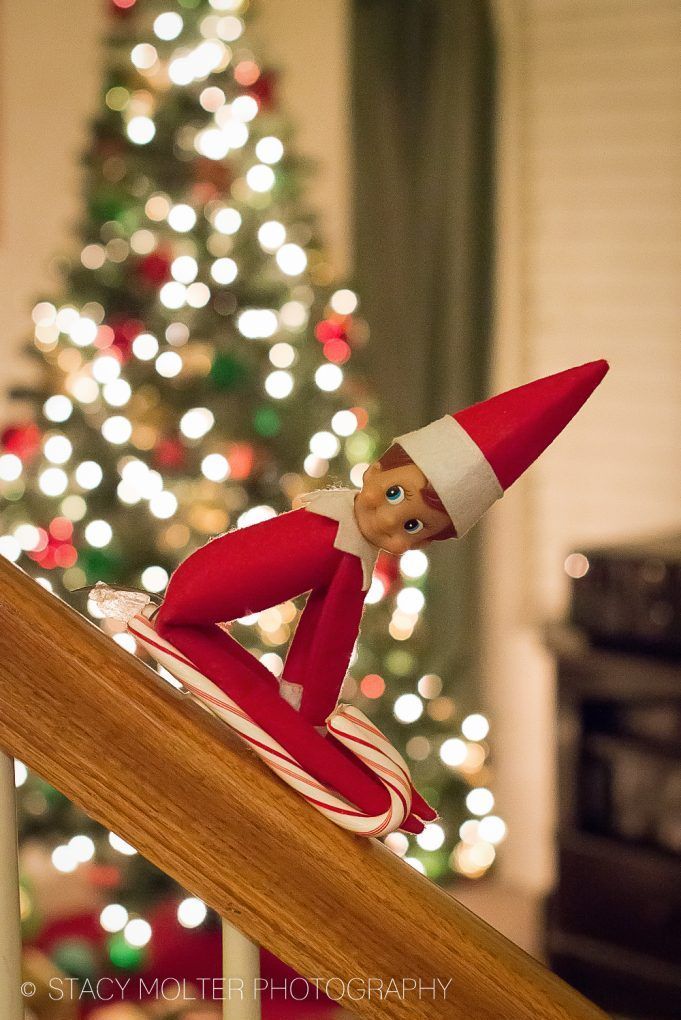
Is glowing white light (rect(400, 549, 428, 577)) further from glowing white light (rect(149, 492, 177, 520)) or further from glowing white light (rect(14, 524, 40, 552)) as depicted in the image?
glowing white light (rect(14, 524, 40, 552))

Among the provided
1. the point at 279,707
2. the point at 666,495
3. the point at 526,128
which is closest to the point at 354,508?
the point at 279,707

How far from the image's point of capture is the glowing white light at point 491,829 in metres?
2.63

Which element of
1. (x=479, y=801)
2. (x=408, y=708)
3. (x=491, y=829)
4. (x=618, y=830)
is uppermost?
(x=408, y=708)

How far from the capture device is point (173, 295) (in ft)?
6.98

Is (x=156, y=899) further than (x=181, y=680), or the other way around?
(x=156, y=899)

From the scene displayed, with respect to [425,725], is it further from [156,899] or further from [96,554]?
[96,554]

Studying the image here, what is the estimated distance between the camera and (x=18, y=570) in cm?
44

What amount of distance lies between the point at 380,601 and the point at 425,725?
1.13ft

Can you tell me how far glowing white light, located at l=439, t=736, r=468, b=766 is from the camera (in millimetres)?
Answer: 2496

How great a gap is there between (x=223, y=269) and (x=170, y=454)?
409 millimetres

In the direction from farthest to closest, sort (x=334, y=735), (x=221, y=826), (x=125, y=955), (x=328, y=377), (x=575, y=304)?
1. (x=575, y=304)
2. (x=328, y=377)
3. (x=125, y=955)
4. (x=334, y=735)
5. (x=221, y=826)

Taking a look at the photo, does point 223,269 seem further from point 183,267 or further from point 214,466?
point 214,466

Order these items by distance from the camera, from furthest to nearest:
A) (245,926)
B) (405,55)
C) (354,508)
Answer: (405,55) < (354,508) < (245,926)

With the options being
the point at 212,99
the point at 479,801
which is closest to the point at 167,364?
the point at 212,99
